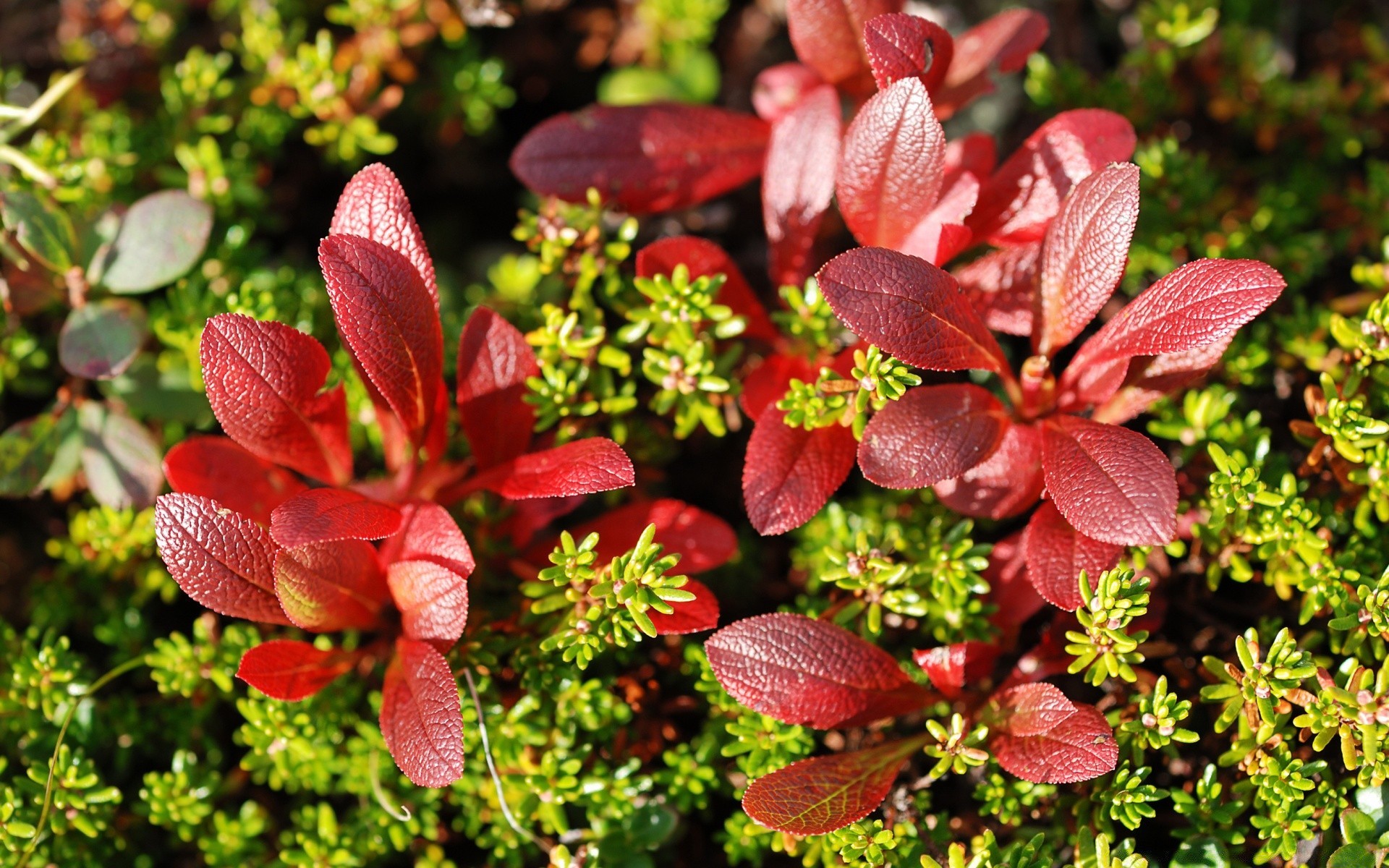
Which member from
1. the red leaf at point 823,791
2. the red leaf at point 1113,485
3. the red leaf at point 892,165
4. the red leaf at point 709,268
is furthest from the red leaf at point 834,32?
the red leaf at point 823,791

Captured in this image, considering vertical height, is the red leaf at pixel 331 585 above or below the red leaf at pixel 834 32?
below

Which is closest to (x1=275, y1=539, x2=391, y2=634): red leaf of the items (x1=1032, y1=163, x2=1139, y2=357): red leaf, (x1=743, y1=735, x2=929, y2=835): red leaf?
(x1=743, y1=735, x2=929, y2=835): red leaf

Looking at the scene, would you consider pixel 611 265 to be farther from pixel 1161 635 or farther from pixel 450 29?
pixel 1161 635

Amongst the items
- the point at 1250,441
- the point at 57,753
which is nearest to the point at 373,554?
the point at 57,753

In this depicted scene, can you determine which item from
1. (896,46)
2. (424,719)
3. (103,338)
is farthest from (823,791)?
(103,338)

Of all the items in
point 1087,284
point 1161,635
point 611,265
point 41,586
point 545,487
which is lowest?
point 41,586

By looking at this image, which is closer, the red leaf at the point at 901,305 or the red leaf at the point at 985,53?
the red leaf at the point at 901,305

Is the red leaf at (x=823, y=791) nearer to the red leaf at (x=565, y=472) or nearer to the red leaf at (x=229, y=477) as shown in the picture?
the red leaf at (x=565, y=472)
